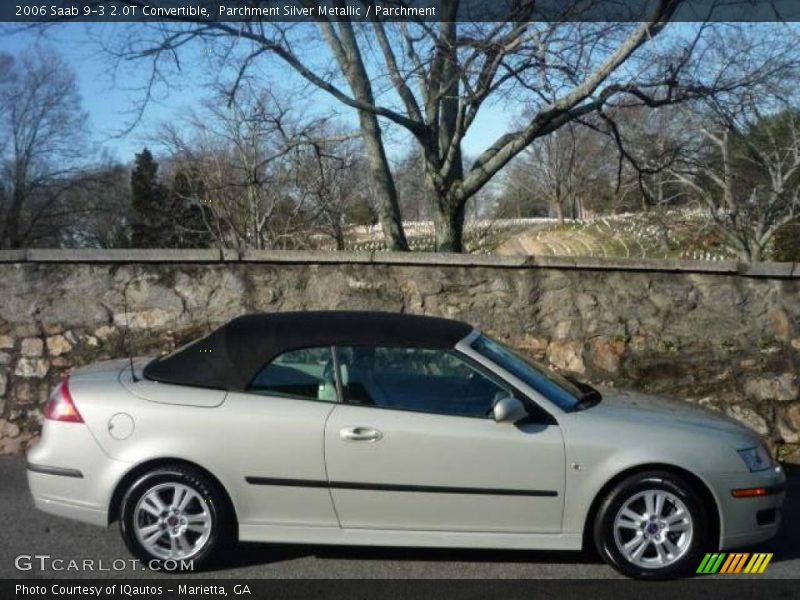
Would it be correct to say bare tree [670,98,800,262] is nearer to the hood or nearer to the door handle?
the hood

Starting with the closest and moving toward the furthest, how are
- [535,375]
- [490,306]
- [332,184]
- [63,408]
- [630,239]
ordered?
[63,408], [535,375], [490,306], [332,184], [630,239]

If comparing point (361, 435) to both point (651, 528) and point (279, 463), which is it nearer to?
point (279, 463)

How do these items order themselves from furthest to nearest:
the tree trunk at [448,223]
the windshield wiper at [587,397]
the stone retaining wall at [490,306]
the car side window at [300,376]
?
the tree trunk at [448,223] < the stone retaining wall at [490,306] < the windshield wiper at [587,397] < the car side window at [300,376]

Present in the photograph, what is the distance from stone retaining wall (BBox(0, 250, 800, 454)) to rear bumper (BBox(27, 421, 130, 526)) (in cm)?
299

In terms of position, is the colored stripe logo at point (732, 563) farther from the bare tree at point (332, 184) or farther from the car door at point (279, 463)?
the bare tree at point (332, 184)

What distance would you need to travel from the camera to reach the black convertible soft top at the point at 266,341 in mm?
5082

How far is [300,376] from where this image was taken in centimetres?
505

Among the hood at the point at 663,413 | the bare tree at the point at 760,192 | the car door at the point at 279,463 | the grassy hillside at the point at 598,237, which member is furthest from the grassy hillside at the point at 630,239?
the car door at the point at 279,463

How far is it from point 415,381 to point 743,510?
6.18 ft

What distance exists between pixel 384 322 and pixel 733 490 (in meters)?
2.13

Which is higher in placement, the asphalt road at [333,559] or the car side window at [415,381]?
the car side window at [415,381]

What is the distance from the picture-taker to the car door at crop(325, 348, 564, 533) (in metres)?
4.76

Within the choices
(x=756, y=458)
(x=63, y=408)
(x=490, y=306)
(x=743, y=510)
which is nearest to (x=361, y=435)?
(x=63, y=408)

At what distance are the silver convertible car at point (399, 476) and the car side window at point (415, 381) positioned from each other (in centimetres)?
2
